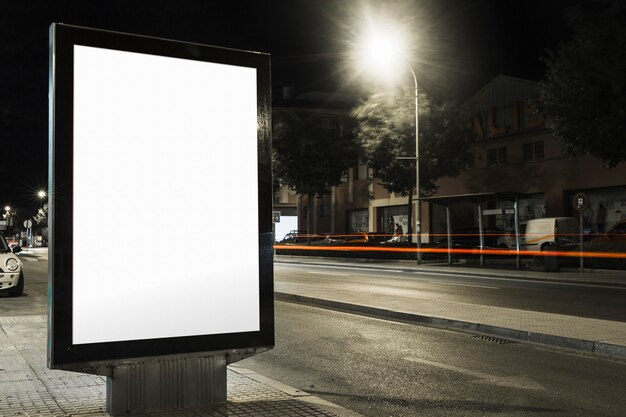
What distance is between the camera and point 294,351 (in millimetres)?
7934

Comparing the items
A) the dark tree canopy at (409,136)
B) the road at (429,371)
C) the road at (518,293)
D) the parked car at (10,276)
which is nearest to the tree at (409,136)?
the dark tree canopy at (409,136)

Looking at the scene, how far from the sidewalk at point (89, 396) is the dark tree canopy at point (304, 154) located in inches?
Result: 1566

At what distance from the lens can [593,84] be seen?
2284cm

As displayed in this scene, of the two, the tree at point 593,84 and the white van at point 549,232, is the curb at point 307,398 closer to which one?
the tree at point 593,84

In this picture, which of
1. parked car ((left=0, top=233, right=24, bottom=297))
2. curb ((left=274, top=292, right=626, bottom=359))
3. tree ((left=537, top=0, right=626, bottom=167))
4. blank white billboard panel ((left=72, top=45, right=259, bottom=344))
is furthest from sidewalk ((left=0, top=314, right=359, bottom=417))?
tree ((left=537, top=0, right=626, bottom=167))

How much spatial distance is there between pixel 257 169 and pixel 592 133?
21562 mm

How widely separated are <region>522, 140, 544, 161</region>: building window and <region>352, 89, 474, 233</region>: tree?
423cm

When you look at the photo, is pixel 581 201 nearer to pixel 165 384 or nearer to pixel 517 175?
pixel 165 384

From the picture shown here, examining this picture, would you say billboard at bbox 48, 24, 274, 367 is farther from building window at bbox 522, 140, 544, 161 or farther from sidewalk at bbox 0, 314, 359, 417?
building window at bbox 522, 140, 544, 161

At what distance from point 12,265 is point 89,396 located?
33.9ft

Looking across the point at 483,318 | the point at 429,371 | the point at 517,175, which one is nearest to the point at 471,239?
the point at 517,175

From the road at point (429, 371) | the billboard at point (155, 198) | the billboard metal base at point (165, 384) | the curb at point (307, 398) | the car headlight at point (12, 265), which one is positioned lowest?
the road at point (429, 371)

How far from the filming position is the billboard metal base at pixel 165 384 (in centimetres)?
420

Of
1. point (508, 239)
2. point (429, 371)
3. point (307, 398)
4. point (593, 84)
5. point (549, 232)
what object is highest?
point (593, 84)
